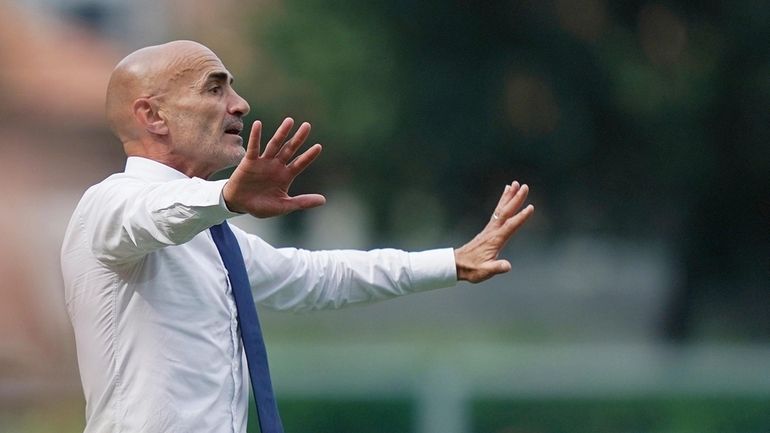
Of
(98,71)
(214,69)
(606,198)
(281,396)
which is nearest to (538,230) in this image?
(606,198)

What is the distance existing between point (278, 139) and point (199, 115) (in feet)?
1.61

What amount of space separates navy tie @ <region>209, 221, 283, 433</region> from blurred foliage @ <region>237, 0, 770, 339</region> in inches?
123

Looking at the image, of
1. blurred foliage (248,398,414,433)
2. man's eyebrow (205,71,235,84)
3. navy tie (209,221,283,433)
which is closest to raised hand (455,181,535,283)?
navy tie (209,221,283,433)

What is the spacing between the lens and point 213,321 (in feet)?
8.00

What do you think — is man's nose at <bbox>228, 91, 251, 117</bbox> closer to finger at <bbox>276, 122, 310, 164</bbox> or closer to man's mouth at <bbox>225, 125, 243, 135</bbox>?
man's mouth at <bbox>225, 125, 243, 135</bbox>

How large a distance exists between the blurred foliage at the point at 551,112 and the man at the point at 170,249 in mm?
3008

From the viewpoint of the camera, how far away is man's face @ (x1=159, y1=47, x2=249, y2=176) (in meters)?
2.52

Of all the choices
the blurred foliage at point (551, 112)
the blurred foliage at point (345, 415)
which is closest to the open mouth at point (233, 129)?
the blurred foliage at point (345, 415)

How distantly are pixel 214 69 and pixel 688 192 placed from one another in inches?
143

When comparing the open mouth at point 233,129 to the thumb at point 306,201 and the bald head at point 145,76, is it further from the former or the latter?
the thumb at point 306,201

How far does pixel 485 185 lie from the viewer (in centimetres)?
571

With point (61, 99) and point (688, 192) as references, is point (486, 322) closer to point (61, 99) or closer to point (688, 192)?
point (688, 192)

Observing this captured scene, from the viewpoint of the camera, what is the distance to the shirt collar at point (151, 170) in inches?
97.4

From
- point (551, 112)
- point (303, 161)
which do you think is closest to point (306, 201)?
point (303, 161)
